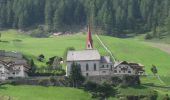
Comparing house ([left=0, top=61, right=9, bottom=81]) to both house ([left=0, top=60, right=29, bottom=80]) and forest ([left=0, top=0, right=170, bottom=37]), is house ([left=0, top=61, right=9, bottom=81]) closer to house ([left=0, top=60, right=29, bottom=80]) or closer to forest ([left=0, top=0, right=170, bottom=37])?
house ([left=0, top=60, right=29, bottom=80])

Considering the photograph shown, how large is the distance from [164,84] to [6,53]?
31.3 meters

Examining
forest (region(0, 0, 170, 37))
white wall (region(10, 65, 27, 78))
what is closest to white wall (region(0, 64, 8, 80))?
white wall (region(10, 65, 27, 78))

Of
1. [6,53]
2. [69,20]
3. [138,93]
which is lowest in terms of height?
[138,93]

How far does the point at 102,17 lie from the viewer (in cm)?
18888

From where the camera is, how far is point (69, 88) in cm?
9919

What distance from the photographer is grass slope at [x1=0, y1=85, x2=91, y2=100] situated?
9388 centimetres

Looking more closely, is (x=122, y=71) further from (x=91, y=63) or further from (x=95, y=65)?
(x=91, y=63)

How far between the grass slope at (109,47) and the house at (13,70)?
15717 mm

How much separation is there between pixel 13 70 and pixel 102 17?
8802 cm

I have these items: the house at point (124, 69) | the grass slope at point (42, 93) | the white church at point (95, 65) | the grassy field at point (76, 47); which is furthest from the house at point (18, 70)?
the house at point (124, 69)

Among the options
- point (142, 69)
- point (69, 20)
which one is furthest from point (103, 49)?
point (69, 20)

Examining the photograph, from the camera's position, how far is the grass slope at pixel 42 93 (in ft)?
308

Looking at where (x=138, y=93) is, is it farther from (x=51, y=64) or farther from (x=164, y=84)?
(x=51, y=64)

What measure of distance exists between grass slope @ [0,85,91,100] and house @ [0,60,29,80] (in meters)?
4.59
